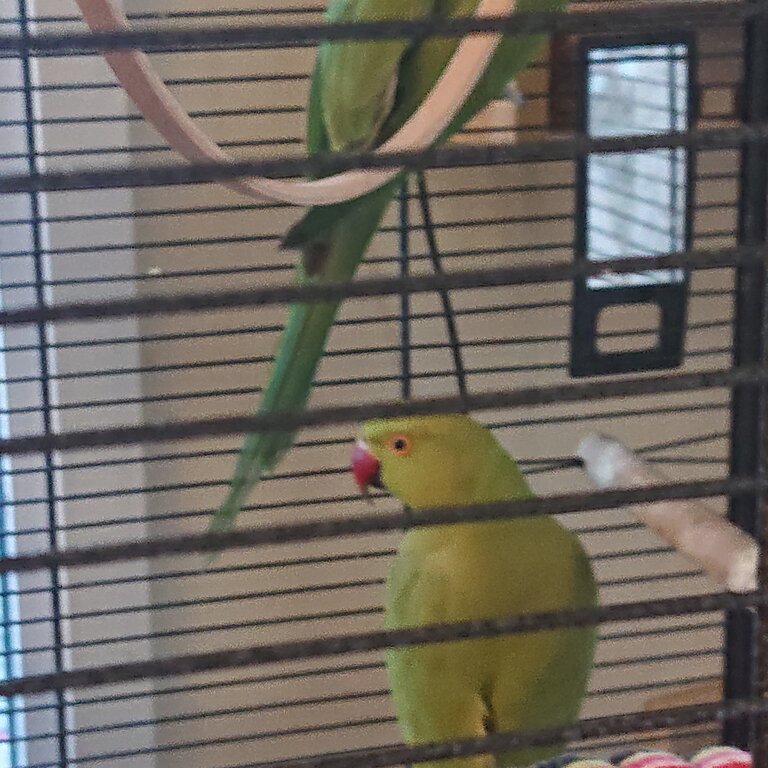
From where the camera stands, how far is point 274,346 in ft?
3.23

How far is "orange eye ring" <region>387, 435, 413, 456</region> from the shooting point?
71cm

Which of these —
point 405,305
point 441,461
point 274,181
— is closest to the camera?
point 274,181

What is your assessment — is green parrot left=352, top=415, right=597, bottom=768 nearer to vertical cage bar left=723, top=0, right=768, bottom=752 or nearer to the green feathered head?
the green feathered head

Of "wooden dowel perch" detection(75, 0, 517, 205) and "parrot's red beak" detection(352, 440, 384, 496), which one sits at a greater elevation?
"wooden dowel perch" detection(75, 0, 517, 205)

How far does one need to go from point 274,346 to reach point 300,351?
0.87 feet

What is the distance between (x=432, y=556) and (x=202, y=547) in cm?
37

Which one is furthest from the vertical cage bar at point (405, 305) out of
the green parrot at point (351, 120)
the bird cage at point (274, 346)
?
the green parrot at point (351, 120)

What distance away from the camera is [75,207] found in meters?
0.88

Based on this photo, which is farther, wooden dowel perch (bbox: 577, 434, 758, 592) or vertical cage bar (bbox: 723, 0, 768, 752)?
vertical cage bar (bbox: 723, 0, 768, 752)

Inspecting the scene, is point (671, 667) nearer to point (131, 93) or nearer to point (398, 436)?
point (398, 436)

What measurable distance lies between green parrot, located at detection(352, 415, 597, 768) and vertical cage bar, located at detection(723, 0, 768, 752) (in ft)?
0.41

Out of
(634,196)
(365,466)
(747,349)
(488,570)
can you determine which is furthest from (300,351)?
(634,196)

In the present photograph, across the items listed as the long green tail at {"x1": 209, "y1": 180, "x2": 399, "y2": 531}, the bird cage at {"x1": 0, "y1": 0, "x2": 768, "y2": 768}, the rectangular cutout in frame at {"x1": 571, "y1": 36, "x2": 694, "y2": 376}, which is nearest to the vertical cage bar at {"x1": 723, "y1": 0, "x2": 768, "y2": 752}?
the bird cage at {"x1": 0, "y1": 0, "x2": 768, "y2": 768}

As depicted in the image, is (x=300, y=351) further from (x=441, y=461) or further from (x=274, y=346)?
(x=274, y=346)
